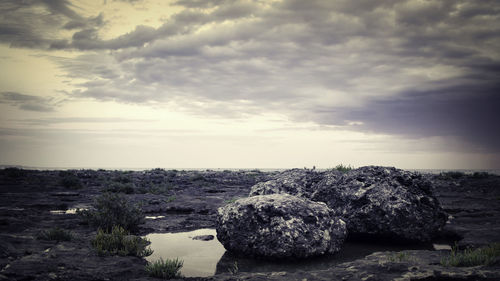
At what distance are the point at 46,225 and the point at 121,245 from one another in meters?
4.13

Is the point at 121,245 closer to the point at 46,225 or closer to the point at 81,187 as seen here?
the point at 46,225

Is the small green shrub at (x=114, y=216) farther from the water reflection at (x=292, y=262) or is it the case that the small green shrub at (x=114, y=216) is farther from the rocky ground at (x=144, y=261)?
the water reflection at (x=292, y=262)

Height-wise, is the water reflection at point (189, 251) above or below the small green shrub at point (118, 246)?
below

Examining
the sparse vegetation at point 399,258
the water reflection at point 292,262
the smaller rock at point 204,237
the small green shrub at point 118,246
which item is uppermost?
the sparse vegetation at point 399,258

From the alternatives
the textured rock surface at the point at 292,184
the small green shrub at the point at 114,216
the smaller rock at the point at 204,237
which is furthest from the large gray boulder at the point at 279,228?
the small green shrub at the point at 114,216

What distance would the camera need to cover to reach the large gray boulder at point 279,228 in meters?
6.39

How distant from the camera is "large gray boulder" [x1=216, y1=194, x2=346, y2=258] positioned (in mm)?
6387

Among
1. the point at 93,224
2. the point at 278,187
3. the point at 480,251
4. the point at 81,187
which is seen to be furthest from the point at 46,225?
the point at 81,187

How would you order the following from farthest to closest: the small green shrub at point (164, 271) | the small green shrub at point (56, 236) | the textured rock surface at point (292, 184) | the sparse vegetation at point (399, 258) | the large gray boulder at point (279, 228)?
the textured rock surface at point (292, 184) → the small green shrub at point (56, 236) → the large gray boulder at point (279, 228) → the sparse vegetation at point (399, 258) → the small green shrub at point (164, 271)

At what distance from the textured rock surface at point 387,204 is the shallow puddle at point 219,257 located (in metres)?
0.43

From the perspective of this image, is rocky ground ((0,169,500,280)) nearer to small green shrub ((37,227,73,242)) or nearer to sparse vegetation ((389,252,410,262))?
sparse vegetation ((389,252,410,262))

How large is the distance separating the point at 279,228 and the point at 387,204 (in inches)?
134

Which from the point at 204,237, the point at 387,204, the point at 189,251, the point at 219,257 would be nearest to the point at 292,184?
the point at 387,204

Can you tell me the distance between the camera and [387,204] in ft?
26.1
